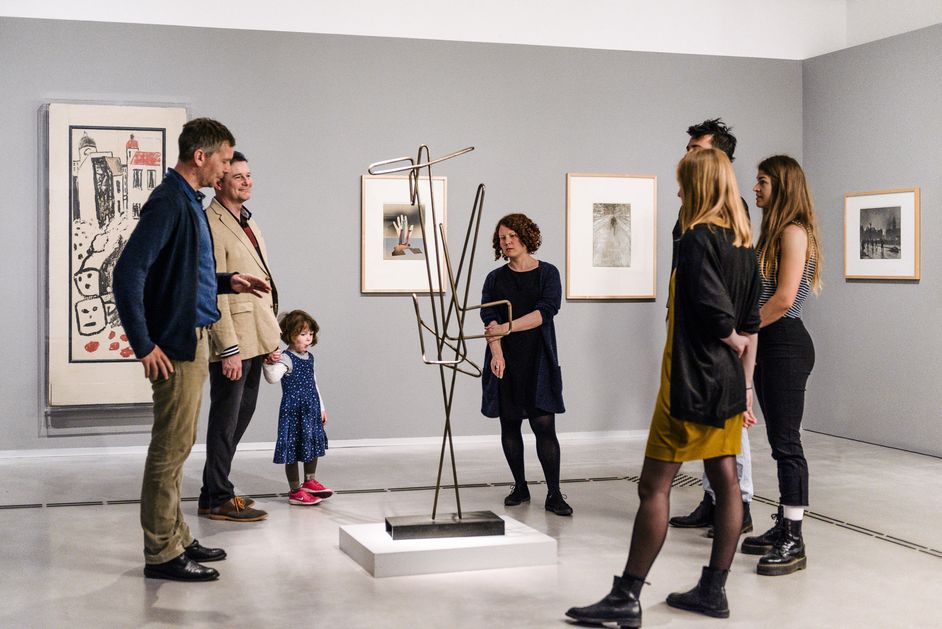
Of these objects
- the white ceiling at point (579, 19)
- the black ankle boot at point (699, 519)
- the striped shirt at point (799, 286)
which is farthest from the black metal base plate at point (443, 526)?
→ the white ceiling at point (579, 19)

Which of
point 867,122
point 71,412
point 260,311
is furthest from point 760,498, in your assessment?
point 71,412

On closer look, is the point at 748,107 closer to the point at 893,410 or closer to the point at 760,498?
the point at 893,410

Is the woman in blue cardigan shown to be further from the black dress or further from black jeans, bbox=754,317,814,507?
black jeans, bbox=754,317,814,507

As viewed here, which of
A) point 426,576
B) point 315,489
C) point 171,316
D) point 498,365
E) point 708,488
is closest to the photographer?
point 171,316

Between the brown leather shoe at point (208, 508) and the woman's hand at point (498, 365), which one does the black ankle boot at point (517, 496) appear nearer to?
the woman's hand at point (498, 365)

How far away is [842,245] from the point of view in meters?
7.71

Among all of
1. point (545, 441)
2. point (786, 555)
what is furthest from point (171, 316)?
point (786, 555)

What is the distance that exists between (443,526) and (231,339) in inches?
A: 52.8

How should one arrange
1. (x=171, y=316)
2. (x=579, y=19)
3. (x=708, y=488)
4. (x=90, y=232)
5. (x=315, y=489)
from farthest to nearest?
(x=579, y=19)
(x=90, y=232)
(x=315, y=489)
(x=708, y=488)
(x=171, y=316)

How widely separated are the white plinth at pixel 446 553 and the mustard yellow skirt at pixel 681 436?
0.99 m

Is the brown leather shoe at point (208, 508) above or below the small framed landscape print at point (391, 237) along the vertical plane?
below

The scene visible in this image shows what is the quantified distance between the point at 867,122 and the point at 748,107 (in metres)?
0.93

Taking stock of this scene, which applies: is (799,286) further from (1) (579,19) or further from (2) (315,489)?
(1) (579,19)

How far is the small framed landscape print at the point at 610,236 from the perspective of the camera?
24.9 feet
